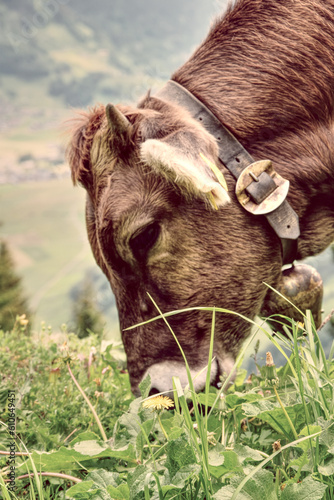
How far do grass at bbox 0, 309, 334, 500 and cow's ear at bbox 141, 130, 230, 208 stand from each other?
0.76 meters

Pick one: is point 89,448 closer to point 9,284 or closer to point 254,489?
point 254,489

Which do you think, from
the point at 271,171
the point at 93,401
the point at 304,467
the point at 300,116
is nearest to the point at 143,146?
the point at 271,171

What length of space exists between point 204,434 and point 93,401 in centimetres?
130

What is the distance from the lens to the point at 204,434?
1494mm

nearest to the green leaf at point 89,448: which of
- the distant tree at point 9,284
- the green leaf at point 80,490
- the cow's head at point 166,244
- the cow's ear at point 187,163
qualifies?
the green leaf at point 80,490

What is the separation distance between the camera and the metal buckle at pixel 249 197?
2.81 meters

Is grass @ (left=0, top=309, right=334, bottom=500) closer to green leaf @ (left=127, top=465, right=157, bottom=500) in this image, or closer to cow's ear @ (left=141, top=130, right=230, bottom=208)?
green leaf @ (left=127, top=465, right=157, bottom=500)

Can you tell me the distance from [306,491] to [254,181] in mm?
1770

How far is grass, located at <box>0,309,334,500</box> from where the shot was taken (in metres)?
1.44

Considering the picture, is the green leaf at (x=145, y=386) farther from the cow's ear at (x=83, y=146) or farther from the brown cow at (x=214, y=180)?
the cow's ear at (x=83, y=146)

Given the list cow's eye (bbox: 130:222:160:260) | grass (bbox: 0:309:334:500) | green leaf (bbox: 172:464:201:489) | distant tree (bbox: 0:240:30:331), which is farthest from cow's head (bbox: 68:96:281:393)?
distant tree (bbox: 0:240:30:331)

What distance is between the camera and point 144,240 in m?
2.76

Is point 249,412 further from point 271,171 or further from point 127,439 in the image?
point 271,171

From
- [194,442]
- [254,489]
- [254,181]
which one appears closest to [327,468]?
[254,489]
